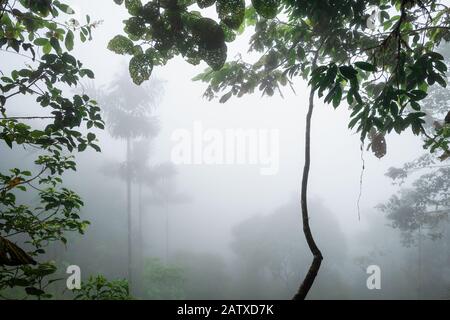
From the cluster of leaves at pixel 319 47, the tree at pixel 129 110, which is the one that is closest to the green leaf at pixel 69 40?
the cluster of leaves at pixel 319 47

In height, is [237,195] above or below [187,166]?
below

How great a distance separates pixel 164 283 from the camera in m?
24.9

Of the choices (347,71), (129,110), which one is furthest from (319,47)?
(129,110)

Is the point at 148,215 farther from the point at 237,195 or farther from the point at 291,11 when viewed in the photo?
the point at 291,11

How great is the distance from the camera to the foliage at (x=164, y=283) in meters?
24.7

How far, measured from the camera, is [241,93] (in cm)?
390

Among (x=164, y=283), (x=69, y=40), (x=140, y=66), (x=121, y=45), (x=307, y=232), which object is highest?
(x=69, y=40)

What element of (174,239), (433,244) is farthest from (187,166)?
(433,244)

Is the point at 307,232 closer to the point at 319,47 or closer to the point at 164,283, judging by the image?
the point at 319,47

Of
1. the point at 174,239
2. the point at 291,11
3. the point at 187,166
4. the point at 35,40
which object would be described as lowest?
the point at 174,239

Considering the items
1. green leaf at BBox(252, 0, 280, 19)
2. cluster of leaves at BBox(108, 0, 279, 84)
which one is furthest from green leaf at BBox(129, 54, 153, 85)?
green leaf at BBox(252, 0, 280, 19)

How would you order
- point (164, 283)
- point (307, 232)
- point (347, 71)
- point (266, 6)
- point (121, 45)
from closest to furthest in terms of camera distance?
1. point (266, 6)
2. point (121, 45)
3. point (347, 71)
4. point (307, 232)
5. point (164, 283)

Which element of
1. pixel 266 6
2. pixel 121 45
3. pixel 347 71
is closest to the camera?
pixel 266 6

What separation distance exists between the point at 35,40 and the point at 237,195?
61205 millimetres
